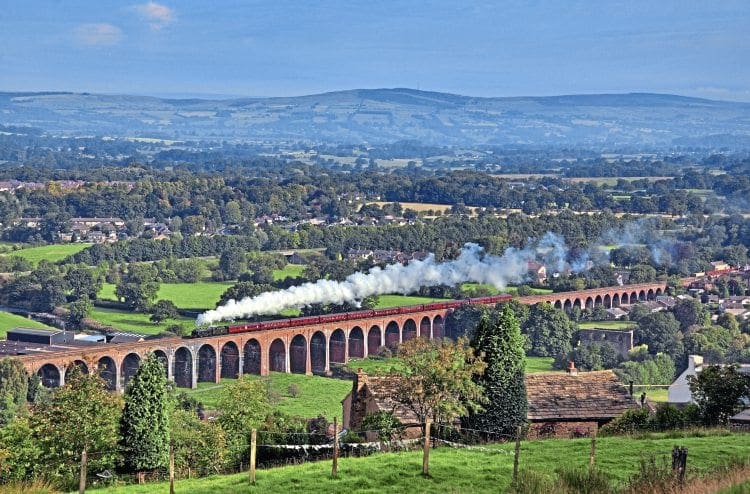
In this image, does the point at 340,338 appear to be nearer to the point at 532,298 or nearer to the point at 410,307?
the point at 410,307

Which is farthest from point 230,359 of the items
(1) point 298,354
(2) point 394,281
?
(2) point 394,281

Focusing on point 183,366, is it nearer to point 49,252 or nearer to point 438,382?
point 438,382

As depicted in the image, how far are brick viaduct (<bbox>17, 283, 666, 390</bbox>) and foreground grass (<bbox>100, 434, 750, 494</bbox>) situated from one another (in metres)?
38.2

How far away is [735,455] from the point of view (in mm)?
24203

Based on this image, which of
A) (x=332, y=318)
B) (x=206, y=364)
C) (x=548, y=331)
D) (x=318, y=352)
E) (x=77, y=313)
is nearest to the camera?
(x=206, y=364)

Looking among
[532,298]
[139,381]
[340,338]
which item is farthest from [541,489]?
[532,298]

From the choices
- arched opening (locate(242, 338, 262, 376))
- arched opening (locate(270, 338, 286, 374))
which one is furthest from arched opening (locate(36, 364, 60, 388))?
arched opening (locate(270, 338, 286, 374))

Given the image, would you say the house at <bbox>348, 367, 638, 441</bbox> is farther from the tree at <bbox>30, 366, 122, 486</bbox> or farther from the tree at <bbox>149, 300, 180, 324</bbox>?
the tree at <bbox>149, 300, 180, 324</bbox>

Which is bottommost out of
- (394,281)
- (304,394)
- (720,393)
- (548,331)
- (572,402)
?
(304,394)

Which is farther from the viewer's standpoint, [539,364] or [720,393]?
[539,364]

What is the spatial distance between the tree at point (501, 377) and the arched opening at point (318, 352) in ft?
155

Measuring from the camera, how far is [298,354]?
258 ft

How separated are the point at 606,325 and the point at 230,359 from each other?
90.9 ft

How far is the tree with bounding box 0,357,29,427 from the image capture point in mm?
56406
